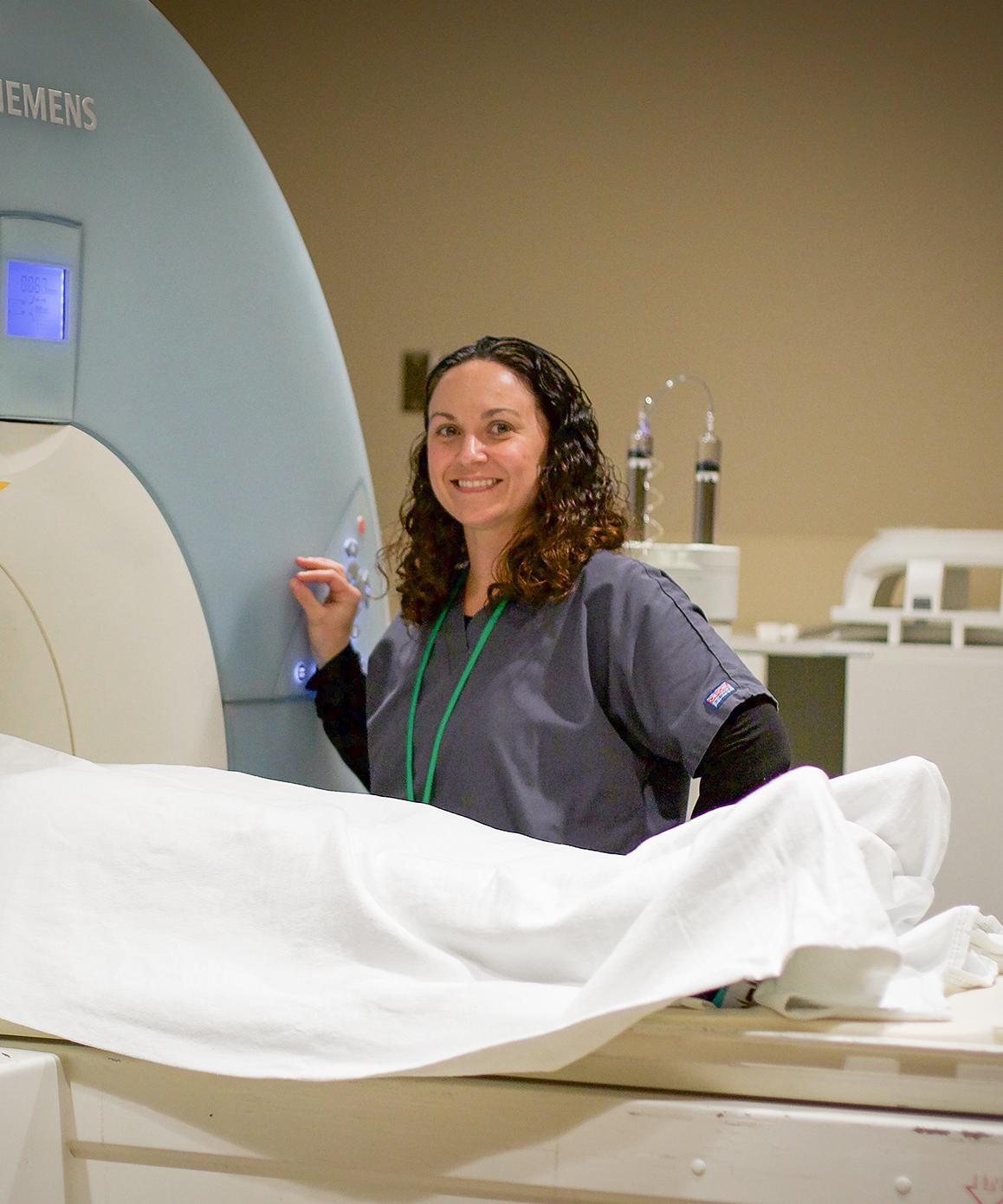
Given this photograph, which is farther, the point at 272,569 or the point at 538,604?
the point at 272,569

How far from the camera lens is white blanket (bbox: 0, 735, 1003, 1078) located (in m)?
0.78

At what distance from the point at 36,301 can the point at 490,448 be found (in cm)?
54

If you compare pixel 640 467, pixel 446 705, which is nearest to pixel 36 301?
pixel 446 705

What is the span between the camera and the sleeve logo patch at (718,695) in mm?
1250

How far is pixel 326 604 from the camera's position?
1576mm

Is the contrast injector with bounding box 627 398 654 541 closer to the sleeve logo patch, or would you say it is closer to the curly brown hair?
the curly brown hair

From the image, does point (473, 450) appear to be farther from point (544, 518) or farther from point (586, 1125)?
point (586, 1125)

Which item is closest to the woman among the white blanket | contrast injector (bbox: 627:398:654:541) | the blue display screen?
the white blanket

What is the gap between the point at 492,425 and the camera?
56.8 inches

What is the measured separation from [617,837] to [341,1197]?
57cm

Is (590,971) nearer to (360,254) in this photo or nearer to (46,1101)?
(46,1101)

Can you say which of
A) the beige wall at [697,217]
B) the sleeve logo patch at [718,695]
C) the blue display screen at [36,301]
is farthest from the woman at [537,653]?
the beige wall at [697,217]

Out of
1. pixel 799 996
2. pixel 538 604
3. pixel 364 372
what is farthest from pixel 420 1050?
pixel 364 372

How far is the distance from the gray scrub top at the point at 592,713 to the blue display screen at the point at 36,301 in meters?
0.61
